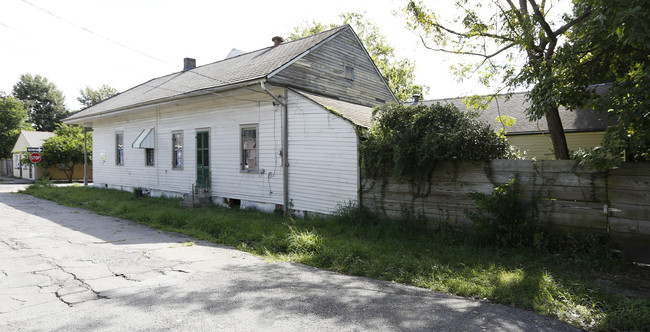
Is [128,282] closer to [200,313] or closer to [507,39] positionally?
[200,313]

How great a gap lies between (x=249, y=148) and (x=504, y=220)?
8118mm

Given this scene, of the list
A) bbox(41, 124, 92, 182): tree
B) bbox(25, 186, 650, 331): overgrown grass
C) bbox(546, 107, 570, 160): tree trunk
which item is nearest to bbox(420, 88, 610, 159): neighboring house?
bbox(546, 107, 570, 160): tree trunk

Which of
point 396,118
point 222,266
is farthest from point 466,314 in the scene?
point 396,118

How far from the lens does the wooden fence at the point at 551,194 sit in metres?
6.03

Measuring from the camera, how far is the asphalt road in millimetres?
3838

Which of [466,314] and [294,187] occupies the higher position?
[294,187]

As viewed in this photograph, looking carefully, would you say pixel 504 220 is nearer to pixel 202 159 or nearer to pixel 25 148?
pixel 202 159

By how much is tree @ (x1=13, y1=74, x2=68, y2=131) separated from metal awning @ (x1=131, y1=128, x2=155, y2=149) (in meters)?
49.0

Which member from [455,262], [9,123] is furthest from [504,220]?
[9,123]

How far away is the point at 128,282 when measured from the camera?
17.0ft

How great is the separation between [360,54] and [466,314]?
1326cm

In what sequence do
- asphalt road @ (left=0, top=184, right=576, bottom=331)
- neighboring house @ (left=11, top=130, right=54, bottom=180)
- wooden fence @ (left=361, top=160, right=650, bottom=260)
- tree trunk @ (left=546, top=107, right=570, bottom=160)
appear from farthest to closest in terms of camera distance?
neighboring house @ (left=11, top=130, right=54, bottom=180)
tree trunk @ (left=546, top=107, right=570, bottom=160)
wooden fence @ (left=361, top=160, right=650, bottom=260)
asphalt road @ (left=0, top=184, right=576, bottom=331)

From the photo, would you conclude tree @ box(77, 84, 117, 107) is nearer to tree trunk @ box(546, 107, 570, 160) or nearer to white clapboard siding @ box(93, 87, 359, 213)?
white clapboard siding @ box(93, 87, 359, 213)

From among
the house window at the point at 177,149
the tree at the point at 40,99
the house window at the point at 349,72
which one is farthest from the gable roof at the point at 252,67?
the tree at the point at 40,99
